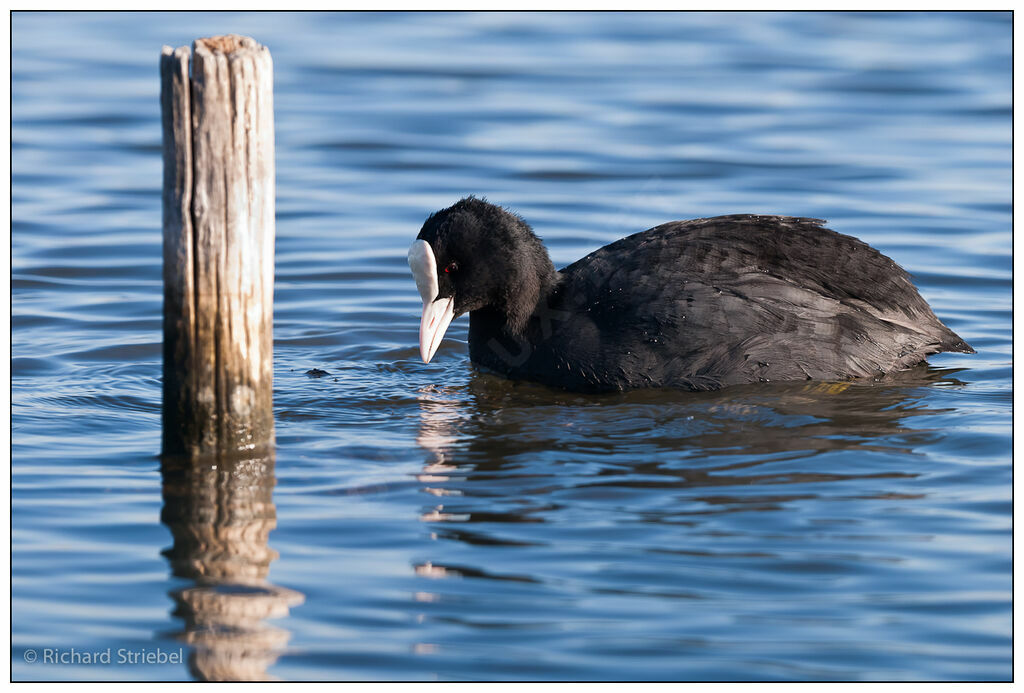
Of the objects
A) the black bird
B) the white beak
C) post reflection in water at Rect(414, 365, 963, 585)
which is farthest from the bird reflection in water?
the white beak

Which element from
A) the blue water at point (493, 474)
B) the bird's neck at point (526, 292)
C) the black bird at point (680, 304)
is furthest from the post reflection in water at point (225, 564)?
the bird's neck at point (526, 292)

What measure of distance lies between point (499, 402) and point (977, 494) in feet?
7.41

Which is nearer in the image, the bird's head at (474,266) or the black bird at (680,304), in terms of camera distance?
the black bird at (680,304)

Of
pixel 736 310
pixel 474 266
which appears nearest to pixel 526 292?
pixel 474 266

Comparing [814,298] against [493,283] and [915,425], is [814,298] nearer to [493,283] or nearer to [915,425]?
[915,425]

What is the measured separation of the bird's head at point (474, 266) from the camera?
694cm

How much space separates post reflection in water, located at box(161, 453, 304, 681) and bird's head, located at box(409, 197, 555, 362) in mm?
1573

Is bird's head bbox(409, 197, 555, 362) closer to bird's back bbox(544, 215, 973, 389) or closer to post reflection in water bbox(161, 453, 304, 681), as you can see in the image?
bird's back bbox(544, 215, 973, 389)

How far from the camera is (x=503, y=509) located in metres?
5.46

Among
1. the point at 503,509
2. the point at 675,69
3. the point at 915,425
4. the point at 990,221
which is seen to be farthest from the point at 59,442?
the point at 675,69

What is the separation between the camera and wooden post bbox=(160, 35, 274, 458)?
480 cm

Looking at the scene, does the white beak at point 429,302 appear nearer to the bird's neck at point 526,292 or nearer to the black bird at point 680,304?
the black bird at point 680,304

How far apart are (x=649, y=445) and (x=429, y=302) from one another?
1.46 metres

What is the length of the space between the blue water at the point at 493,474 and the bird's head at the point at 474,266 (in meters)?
0.39
